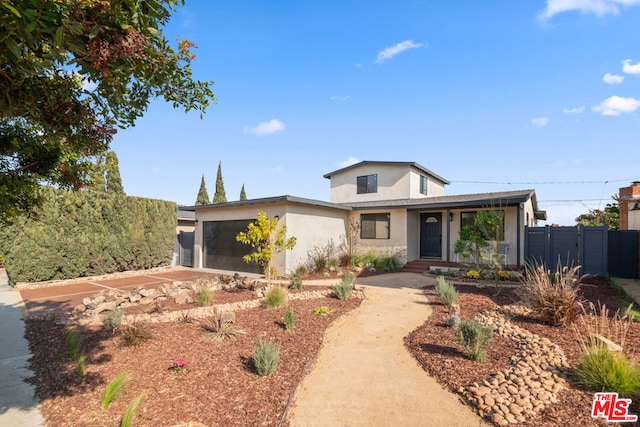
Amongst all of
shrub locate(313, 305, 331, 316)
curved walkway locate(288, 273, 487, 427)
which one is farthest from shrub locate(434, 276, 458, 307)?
shrub locate(313, 305, 331, 316)

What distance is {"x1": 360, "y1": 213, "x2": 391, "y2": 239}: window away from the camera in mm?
15742

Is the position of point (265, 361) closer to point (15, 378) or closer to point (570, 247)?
point (15, 378)

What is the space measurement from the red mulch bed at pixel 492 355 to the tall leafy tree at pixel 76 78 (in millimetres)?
4414

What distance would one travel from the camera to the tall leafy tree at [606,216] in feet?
70.2

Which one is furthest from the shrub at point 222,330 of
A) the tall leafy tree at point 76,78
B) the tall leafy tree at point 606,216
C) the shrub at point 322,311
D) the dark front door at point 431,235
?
the tall leafy tree at point 606,216

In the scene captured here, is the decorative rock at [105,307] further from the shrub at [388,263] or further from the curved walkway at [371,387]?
the shrub at [388,263]

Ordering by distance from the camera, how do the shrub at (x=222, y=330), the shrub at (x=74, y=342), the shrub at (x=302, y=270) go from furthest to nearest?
the shrub at (x=302, y=270)
the shrub at (x=222, y=330)
the shrub at (x=74, y=342)

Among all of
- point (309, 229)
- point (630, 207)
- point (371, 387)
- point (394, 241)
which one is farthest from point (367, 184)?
point (371, 387)

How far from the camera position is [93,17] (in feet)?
5.94

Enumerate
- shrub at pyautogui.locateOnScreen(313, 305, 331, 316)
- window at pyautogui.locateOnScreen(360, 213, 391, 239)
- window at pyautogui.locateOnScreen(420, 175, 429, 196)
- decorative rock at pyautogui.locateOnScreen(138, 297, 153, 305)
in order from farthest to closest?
window at pyautogui.locateOnScreen(420, 175, 429, 196) < window at pyautogui.locateOnScreen(360, 213, 391, 239) < decorative rock at pyautogui.locateOnScreen(138, 297, 153, 305) < shrub at pyautogui.locateOnScreen(313, 305, 331, 316)

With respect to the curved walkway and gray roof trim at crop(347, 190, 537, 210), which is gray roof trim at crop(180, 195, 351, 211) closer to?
gray roof trim at crop(347, 190, 537, 210)

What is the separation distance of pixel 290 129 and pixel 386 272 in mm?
7757

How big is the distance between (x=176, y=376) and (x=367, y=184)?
16479 millimetres

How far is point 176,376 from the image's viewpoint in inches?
157
